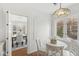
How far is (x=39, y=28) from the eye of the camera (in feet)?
5.25

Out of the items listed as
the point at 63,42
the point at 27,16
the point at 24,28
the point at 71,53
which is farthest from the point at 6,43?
the point at 71,53

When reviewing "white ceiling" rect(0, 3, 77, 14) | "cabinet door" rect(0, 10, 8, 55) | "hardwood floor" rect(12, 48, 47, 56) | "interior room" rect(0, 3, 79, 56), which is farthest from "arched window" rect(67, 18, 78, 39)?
"cabinet door" rect(0, 10, 8, 55)

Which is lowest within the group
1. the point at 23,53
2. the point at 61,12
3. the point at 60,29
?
the point at 23,53

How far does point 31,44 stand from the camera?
160 cm

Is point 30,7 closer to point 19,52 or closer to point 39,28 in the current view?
point 39,28

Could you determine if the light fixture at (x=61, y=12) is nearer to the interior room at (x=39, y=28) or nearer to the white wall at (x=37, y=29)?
the interior room at (x=39, y=28)

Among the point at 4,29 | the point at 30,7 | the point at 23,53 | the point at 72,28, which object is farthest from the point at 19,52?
the point at 72,28

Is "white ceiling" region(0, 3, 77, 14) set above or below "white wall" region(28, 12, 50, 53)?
above

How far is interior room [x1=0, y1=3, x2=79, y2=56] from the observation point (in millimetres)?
1562

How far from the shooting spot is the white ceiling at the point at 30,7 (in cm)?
157

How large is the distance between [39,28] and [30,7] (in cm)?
37

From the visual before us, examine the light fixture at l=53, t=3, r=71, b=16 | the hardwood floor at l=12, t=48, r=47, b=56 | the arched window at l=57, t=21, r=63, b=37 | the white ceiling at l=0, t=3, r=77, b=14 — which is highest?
the white ceiling at l=0, t=3, r=77, b=14

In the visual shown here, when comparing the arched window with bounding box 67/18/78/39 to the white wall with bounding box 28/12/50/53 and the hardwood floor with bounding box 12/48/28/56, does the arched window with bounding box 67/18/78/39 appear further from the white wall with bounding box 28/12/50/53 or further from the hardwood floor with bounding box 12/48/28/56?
the hardwood floor with bounding box 12/48/28/56

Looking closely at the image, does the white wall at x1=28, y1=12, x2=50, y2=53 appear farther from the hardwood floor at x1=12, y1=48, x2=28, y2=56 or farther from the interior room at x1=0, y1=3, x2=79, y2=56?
the hardwood floor at x1=12, y1=48, x2=28, y2=56
